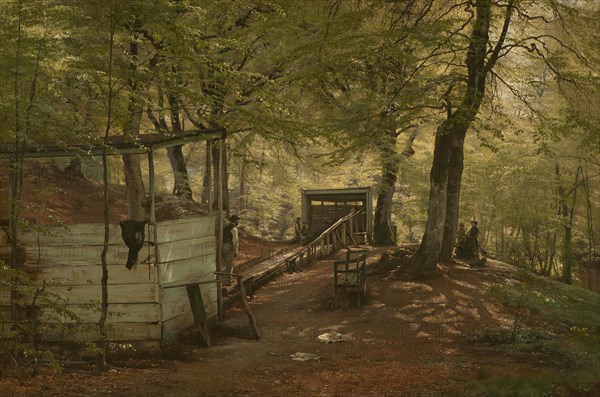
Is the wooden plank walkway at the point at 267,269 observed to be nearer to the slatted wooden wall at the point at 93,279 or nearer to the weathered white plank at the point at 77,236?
the slatted wooden wall at the point at 93,279

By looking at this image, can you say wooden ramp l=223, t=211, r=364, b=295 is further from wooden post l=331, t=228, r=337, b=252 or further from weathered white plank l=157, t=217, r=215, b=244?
weathered white plank l=157, t=217, r=215, b=244

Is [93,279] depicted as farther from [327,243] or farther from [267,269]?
[327,243]

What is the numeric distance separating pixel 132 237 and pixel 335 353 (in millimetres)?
4246

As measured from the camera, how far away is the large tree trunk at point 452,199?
15.7 meters

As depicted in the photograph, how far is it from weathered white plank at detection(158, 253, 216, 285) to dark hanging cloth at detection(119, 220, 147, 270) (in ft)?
1.71

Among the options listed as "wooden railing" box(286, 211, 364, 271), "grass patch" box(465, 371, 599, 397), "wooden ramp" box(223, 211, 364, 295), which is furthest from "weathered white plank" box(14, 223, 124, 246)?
"wooden railing" box(286, 211, 364, 271)

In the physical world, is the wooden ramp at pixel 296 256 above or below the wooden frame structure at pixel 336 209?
below

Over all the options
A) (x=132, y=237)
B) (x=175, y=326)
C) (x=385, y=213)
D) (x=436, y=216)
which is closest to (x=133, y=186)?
(x=132, y=237)

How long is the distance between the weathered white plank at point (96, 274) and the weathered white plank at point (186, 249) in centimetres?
39

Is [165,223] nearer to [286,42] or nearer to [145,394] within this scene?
[145,394]

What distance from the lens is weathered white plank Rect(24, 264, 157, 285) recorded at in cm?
970

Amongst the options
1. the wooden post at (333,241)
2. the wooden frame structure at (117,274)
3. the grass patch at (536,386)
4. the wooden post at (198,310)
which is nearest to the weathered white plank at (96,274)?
the wooden frame structure at (117,274)

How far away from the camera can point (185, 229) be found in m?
10.7

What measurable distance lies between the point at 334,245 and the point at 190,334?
13.1 meters
